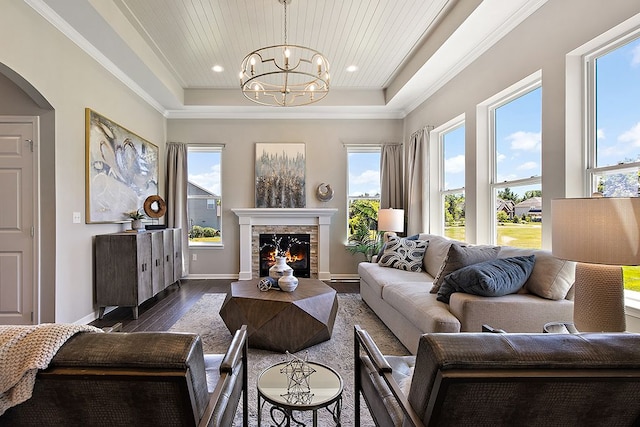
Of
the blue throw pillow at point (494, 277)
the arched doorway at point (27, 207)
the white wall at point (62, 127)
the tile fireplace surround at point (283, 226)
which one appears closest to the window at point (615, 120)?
the blue throw pillow at point (494, 277)

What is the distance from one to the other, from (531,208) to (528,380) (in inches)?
102

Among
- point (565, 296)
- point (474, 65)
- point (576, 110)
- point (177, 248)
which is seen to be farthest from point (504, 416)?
point (177, 248)

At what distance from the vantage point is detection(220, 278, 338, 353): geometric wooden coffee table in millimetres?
2654

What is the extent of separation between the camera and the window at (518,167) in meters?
2.88

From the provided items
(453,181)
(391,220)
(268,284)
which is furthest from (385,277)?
(453,181)

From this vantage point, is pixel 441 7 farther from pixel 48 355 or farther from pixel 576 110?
pixel 48 355

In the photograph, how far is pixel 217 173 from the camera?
561 cm

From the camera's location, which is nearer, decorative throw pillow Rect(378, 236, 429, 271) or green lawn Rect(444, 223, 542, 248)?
green lawn Rect(444, 223, 542, 248)

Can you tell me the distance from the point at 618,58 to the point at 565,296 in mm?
1677

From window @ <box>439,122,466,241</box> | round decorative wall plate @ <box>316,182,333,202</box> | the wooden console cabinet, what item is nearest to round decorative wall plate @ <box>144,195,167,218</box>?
the wooden console cabinet

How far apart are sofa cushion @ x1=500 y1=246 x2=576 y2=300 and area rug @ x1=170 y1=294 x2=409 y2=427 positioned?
46.0 inches

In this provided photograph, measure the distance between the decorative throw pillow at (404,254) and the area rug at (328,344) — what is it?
0.65 metres

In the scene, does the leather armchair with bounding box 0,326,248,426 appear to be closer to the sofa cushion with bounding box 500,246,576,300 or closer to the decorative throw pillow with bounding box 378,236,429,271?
the sofa cushion with bounding box 500,246,576,300

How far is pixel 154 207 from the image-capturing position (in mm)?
4594
